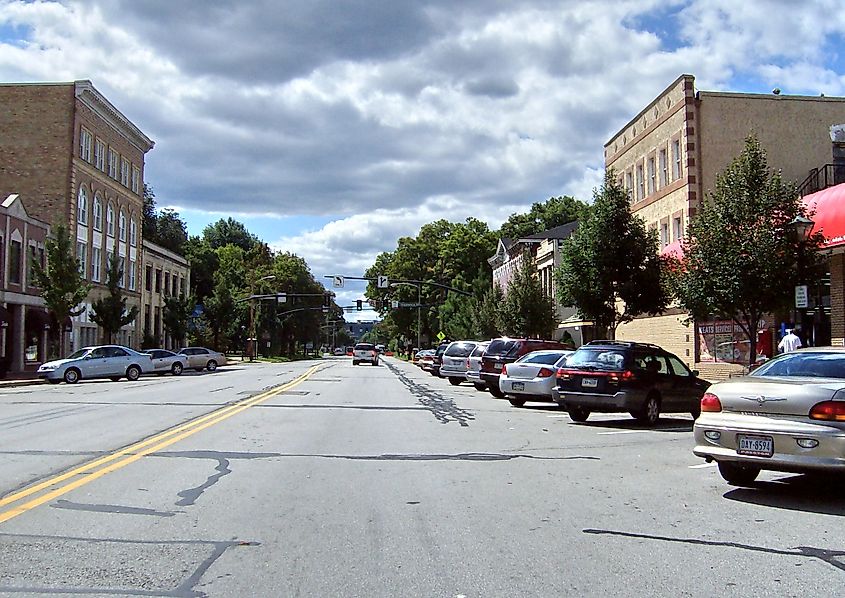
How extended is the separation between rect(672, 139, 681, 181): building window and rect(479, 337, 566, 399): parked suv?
10.6 metres

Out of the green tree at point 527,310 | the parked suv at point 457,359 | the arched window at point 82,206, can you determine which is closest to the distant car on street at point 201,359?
the arched window at point 82,206

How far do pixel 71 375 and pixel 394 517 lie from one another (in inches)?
1184

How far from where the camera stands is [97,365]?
118 ft

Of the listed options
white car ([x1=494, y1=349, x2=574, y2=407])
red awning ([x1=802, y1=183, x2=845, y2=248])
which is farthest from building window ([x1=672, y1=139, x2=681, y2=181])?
white car ([x1=494, y1=349, x2=574, y2=407])

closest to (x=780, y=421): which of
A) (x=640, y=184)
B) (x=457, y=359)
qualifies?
(x=457, y=359)

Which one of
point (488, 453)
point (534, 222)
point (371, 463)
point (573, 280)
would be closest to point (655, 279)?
point (573, 280)

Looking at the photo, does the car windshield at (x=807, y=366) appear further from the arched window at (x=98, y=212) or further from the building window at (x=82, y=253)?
the arched window at (x=98, y=212)

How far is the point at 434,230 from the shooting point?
9694cm

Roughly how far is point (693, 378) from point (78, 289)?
30860 mm

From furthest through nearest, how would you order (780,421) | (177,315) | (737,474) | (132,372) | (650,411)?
(177,315), (132,372), (650,411), (737,474), (780,421)

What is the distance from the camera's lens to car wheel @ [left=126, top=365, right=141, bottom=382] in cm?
3760

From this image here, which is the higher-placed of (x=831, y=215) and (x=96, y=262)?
(x=96, y=262)

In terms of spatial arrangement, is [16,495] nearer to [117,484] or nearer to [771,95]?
[117,484]

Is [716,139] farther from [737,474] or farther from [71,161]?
[71,161]
